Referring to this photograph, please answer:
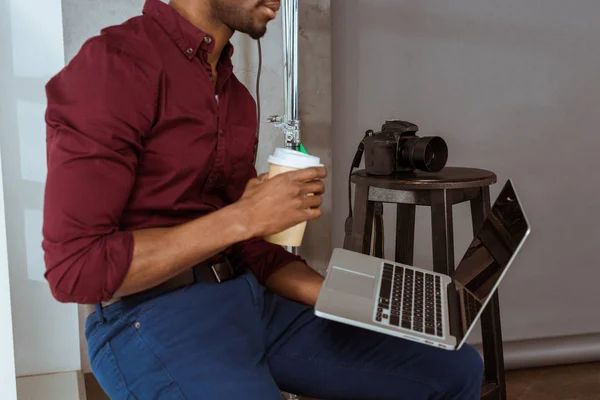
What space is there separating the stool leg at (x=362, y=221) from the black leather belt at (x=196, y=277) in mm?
566

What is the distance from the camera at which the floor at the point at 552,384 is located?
189 cm

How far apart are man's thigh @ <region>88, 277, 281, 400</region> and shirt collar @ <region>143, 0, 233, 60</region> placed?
0.35m

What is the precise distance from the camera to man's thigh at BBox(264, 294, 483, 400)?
989 mm

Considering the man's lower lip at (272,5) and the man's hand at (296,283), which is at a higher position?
the man's lower lip at (272,5)

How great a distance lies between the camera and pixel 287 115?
164 cm

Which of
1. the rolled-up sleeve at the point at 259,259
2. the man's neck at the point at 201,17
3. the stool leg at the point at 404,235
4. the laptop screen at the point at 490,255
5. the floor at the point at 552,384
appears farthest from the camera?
the floor at the point at 552,384

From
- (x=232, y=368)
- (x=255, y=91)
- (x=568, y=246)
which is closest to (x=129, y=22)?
(x=232, y=368)

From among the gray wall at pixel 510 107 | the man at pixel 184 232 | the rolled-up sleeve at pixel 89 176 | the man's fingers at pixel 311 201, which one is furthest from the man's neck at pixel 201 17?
the gray wall at pixel 510 107

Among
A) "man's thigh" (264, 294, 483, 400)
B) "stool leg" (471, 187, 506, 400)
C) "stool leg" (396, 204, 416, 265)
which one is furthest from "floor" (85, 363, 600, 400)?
"man's thigh" (264, 294, 483, 400)

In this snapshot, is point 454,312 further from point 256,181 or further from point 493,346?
point 493,346

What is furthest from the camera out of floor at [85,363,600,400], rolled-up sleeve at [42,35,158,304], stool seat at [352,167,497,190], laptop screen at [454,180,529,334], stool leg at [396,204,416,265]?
floor at [85,363,600,400]

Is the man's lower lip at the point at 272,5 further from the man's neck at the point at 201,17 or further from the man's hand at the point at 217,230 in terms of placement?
the man's hand at the point at 217,230

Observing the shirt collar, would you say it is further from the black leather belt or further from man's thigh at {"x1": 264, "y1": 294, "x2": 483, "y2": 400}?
man's thigh at {"x1": 264, "y1": 294, "x2": 483, "y2": 400}

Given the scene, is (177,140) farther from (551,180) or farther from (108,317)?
(551,180)
